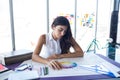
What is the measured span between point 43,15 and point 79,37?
1233 mm

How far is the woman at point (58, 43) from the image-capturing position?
5.61 ft

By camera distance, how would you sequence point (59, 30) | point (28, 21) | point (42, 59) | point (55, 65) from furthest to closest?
point (28, 21) → point (59, 30) → point (42, 59) → point (55, 65)

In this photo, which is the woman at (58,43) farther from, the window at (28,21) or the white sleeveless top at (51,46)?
the window at (28,21)

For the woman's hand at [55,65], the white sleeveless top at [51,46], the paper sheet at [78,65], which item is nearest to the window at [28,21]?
the white sleeveless top at [51,46]

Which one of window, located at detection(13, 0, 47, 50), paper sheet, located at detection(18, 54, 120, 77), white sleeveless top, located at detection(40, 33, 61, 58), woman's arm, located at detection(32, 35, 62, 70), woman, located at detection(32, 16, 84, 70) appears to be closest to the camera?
paper sheet, located at detection(18, 54, 120, 77)

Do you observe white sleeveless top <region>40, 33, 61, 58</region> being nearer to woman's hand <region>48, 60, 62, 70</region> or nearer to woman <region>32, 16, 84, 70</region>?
woman <region>32, 16, 84, 70</region>

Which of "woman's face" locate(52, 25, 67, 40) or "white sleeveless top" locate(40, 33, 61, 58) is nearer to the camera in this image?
"woman's face" locate(52, 25, 67, 40)

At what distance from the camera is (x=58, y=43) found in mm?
1929

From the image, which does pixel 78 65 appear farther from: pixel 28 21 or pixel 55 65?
pixel 28 21

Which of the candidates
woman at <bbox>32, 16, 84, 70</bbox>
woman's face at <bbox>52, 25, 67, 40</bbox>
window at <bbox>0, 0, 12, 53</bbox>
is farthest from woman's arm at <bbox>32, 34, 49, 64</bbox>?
window at <bbox>0, 0, 12, 53</bbox>

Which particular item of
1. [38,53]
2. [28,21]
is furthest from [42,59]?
[28,21]

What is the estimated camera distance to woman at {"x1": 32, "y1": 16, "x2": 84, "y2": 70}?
1.71 m

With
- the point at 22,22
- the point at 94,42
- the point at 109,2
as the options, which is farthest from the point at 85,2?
the point at 22,22

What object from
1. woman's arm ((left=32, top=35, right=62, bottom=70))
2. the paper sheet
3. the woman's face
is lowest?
the paper sheet
